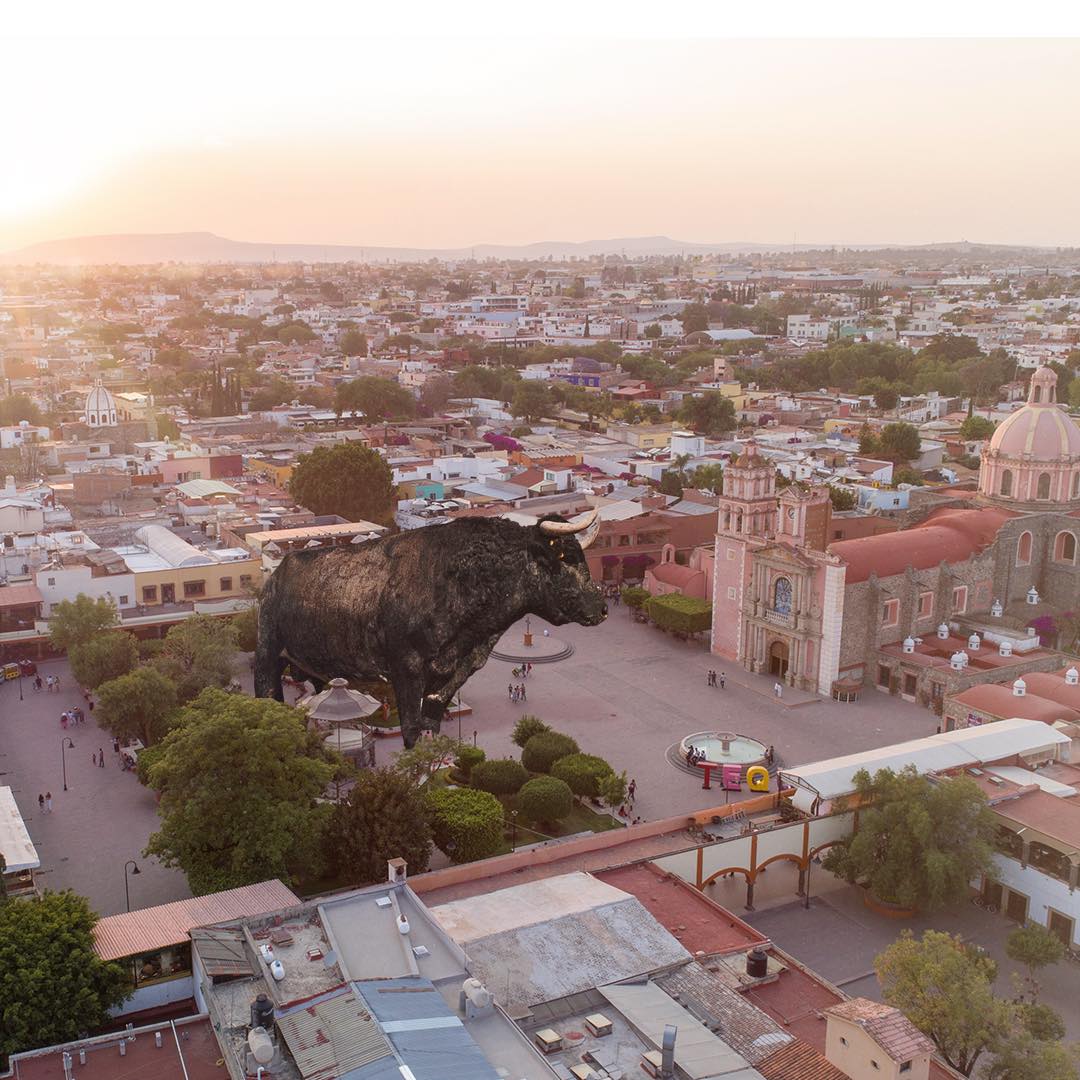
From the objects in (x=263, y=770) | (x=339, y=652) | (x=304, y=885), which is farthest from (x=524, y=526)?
(x=304, y=885)

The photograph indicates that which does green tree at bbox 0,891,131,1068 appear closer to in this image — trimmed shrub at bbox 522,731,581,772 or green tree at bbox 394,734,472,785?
green tree at bbox 394,734,472,785

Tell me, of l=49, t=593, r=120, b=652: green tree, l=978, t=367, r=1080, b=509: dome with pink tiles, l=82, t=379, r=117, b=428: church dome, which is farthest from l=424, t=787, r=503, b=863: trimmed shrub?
l=82, t=379, r=117, b=428: church dome

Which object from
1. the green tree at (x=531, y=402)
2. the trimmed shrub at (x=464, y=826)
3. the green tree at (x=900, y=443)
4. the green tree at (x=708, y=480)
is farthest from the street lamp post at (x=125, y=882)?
the green tree at (x=531, y=402)

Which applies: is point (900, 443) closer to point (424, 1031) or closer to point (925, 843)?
point (925, 843)

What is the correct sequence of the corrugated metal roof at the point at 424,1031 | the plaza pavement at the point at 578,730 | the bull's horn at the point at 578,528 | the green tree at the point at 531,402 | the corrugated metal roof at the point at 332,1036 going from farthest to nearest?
the green tree at the point at 531,402 < the plaza pavement at the point at 578,730 < the corrugated metal roof at the point at 332,1036 < the corrugated metal roof at the point at 424,1031 < the bull's horn at the point at 578,528

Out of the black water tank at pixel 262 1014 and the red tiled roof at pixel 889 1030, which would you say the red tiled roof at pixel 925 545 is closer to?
the red tiled roof at pixel 889 1030
